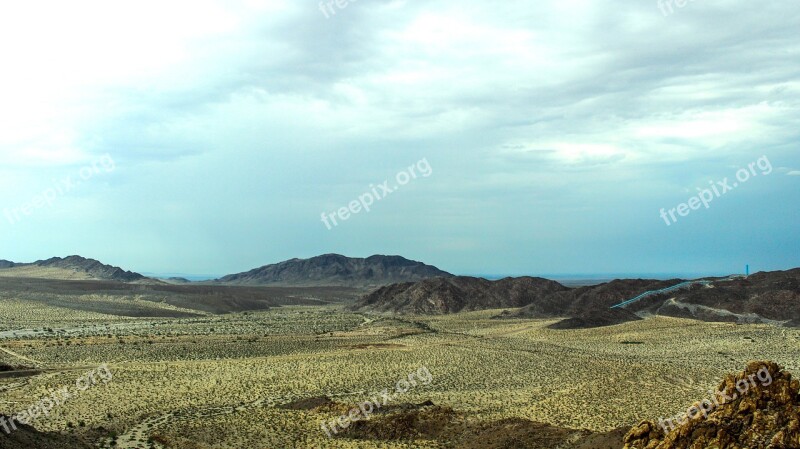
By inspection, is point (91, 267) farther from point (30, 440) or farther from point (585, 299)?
point (30, 440)

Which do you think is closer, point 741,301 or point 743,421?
point 743,421

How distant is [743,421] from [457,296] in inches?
3181

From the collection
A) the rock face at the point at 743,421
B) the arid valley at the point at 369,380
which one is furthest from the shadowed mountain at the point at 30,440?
the rock face at the point at 743,421

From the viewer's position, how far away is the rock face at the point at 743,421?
428 inches

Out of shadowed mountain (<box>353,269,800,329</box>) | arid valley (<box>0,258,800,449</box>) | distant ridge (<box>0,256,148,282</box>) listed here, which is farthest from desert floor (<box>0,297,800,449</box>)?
distant ridge (<box>0,256,148,282</box>)

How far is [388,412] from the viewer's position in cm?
2103

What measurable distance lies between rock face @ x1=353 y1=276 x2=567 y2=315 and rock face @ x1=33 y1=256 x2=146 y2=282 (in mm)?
92162

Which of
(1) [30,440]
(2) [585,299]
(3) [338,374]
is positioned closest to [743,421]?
(1) [30,440]

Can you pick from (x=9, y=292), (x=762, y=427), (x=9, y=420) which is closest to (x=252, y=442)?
(x=9, y=420)

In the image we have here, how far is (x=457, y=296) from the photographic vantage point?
91812 mm

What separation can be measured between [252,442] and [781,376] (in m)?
13.4

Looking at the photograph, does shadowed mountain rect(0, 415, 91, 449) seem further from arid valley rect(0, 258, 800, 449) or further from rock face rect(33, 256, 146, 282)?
rock face rect(33, 256, 146, 282)

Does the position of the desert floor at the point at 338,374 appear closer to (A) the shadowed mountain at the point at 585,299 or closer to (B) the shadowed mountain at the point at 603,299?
(B) the shadowed mountain at the point at 603,299

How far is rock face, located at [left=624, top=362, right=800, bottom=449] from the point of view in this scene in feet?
35.7
